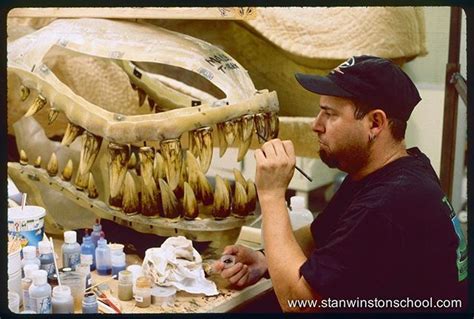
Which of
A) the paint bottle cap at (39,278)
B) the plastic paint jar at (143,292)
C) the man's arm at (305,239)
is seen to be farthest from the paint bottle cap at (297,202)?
the paint bottle cap at (39,278)

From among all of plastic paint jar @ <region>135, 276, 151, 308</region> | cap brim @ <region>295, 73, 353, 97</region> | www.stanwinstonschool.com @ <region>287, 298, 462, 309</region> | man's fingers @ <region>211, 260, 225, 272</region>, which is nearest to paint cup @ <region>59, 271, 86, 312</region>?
plastic paint jar @ <region>135, 276, 151, 308</region>

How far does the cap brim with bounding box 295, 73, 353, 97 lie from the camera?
1.45m

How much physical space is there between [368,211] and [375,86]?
0.28m

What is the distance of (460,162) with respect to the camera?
1738 mm

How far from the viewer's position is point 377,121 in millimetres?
1461

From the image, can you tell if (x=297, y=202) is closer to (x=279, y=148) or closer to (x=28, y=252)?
(x=279, y=148)

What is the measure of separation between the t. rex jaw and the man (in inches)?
5.8

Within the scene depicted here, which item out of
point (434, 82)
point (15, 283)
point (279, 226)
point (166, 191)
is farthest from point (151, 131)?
point (434, 82)

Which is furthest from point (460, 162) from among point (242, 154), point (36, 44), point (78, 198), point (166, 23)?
point (36, 44)

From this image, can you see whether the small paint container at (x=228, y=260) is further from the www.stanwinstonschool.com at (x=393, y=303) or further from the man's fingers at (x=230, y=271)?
the www.stanwinstonschool.com at (x=393, y=303)

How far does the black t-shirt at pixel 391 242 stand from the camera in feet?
4.48

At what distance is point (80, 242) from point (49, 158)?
261 millimetres

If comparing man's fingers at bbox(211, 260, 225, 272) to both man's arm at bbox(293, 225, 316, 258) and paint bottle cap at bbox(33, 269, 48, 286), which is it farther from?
paint bottle cap at bbox(33, 269, 48, 286)

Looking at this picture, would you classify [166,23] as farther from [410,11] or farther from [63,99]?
[410,11]
